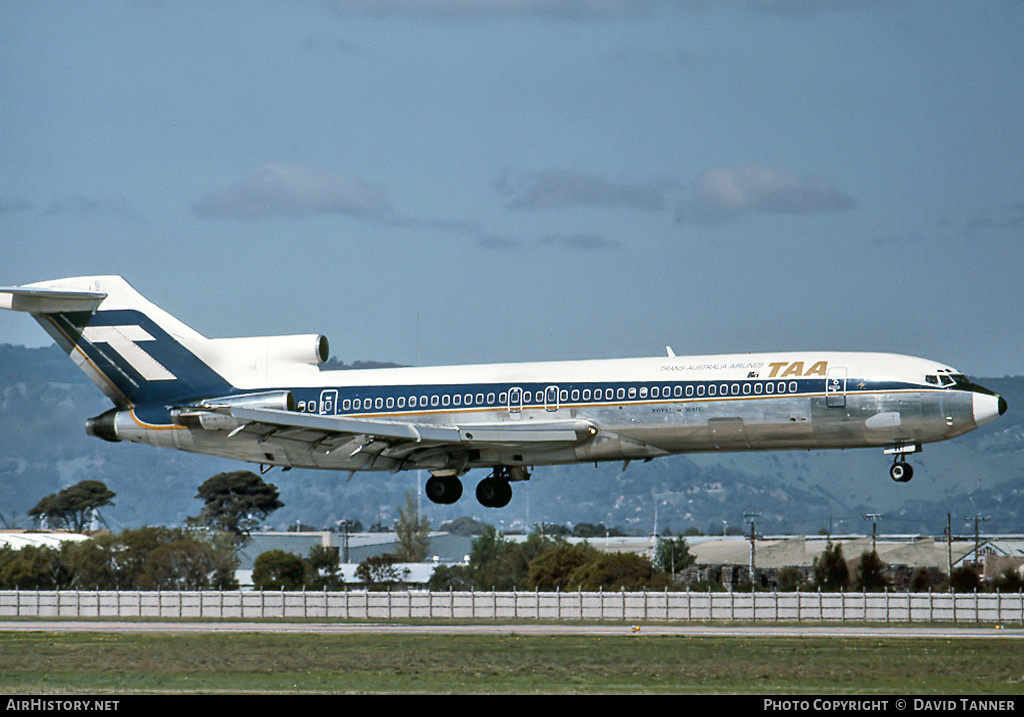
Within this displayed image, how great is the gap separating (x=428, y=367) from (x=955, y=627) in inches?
990

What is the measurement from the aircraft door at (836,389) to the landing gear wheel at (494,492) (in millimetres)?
11991

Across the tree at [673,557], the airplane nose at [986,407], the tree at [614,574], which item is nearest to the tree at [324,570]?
the tree at [614,574]

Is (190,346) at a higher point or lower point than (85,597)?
higher

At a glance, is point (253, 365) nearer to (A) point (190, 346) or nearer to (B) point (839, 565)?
(A) point (190, 346)

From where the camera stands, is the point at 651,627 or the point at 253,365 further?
the point at 651,627

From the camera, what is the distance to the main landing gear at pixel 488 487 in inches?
1860

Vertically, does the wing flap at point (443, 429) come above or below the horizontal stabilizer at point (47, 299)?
below

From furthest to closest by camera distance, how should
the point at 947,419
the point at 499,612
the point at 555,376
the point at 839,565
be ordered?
the point at 839,565, the point at 499,612, the point at 555,376, the point at 947,419

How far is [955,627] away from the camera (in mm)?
55000

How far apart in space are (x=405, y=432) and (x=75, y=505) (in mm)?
116743

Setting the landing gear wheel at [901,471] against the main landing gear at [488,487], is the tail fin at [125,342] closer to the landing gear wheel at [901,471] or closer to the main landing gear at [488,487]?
the main landing gear at [488,487]

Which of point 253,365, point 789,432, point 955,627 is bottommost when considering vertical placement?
point 955,627

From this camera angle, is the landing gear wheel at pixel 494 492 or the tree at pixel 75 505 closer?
the landing gear wheel at pixel 494 492
